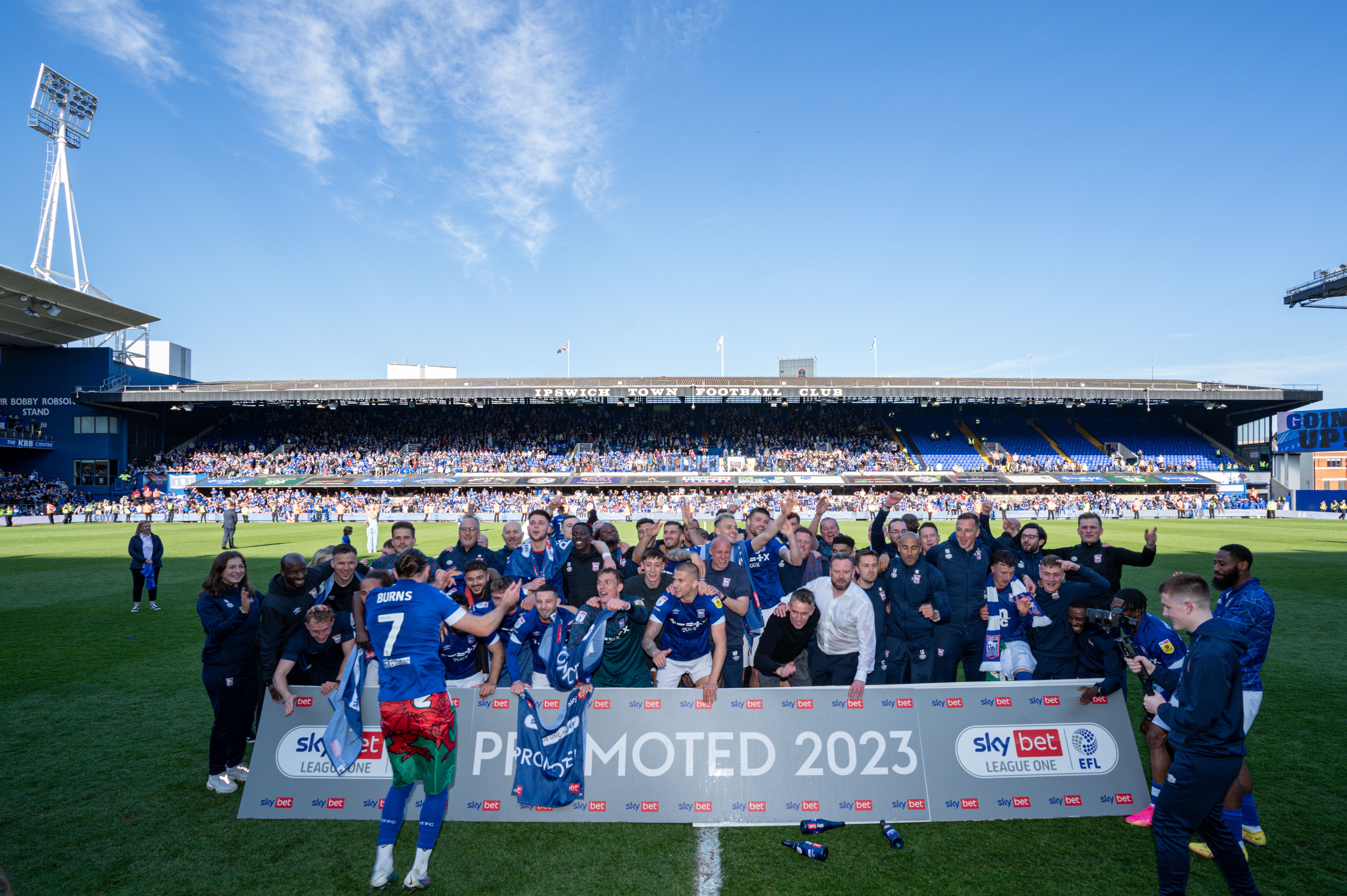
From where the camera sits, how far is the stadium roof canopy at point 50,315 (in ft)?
122

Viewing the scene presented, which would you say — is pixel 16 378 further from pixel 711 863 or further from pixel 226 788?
pixel 711 863

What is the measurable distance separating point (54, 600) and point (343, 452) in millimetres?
38851

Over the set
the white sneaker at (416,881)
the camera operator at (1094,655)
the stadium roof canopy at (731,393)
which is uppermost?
the stadium roof canopy at (731,393)

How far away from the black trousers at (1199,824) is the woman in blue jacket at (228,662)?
7039mm

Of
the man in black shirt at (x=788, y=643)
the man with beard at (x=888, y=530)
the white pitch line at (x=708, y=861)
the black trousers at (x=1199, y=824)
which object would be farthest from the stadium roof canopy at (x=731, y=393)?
the black trousers at (x=1199, y=824)

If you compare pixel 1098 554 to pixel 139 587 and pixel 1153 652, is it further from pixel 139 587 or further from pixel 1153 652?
pixel 139 587

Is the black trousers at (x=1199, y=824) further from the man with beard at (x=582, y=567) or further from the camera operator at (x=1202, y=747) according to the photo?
the man with beard at (x=582, y=567)

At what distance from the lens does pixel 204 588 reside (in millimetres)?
5648

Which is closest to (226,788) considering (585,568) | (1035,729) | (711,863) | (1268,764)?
(585,568)

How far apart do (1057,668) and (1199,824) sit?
240cm

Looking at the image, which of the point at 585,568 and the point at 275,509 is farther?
the point at 275,509

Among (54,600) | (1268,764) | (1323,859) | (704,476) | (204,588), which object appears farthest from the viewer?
(704,476)

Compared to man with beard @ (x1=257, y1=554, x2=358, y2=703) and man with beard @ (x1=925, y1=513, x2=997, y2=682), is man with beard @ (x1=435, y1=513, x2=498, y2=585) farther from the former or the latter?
man with beard @ (x1=925, y1=513, x2=997, y2=682)

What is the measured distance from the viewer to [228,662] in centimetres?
577
